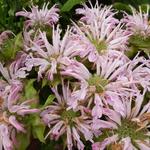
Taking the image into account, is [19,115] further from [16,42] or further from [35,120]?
[16,42]

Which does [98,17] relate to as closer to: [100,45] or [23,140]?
[100,45]

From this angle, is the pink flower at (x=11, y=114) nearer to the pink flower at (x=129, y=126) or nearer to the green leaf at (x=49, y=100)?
the green leaf at (x=49, y=100)

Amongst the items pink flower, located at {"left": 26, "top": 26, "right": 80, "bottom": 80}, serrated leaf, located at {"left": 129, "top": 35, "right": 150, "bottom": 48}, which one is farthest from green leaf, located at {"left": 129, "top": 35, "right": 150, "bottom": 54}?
pink flower, located at {"left": 26, "top": 26, "right": 80, "bottom": 80}

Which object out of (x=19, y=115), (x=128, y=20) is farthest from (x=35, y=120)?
(x=128, y=20)

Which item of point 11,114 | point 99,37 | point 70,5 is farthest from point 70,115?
point 70,5

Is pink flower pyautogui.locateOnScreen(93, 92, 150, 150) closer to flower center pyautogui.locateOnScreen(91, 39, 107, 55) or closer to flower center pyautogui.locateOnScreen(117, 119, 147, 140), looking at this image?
flower center pyautogui.locateOnScreen(117, 119, 147, 140)

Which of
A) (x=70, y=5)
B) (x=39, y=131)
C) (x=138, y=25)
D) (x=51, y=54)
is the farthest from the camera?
(x=70, y=5)

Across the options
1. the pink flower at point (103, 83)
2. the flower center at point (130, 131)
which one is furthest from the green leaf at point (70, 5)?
the flower center at point (130, 131)
